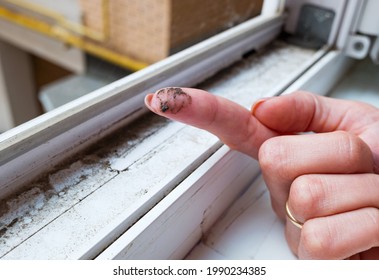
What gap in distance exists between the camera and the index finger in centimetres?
33

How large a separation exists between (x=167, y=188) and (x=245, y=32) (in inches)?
13.9

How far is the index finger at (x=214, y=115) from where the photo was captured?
332mm

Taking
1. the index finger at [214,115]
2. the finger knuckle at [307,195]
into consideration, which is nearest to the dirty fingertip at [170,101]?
the index finger at [214,115]

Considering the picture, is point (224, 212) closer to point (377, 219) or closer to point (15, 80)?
point (377, 219)

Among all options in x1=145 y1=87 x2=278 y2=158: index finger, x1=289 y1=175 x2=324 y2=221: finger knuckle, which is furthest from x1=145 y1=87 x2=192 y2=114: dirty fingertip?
x1=289 y1=175 x2=324 y2=221: finger knuckle

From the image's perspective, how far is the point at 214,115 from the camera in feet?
1.17

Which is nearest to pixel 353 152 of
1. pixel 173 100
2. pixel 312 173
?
pixel 312 173

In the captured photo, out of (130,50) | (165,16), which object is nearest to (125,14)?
(130,50)

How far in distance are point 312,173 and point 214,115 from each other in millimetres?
102

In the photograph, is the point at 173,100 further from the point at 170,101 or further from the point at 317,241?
the point at 317,241

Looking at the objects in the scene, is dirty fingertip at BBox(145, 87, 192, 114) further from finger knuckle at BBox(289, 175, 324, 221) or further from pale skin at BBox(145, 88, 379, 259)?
finger knuckle at BBox(289, 175, 324, 221)

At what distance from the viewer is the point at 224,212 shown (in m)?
0.46

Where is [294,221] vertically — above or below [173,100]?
below

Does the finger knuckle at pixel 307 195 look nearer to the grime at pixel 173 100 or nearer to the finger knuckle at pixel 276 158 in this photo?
the finger knuckle at pixel 276 158
